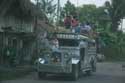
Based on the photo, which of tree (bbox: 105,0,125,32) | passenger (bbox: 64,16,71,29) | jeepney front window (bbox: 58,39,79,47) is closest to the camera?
jeepney front window (bbox: 58,39,79,47)

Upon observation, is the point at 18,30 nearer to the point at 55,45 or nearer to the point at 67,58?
the point at 55,45

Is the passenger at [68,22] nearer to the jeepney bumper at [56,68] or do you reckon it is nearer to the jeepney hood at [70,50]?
the jeepney hood at [70,50]

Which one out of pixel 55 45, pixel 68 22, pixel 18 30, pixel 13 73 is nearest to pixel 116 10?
pixel 18 30

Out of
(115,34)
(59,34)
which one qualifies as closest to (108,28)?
(115,34)

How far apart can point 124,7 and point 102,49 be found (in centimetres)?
660

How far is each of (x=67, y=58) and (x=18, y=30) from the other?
8.51 metres

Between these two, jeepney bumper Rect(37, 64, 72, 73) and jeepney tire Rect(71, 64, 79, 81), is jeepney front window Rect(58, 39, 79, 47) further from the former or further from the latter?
jeepney bumper Rect(37, 64, 72, 73)

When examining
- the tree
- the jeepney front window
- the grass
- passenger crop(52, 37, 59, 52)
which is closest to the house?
the grass

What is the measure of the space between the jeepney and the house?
3.09 m

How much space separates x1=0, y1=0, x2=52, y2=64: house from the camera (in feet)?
87.4

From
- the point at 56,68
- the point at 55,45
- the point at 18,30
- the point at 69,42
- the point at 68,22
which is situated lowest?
the point at 56,68

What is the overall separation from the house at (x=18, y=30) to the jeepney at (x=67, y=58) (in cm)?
309

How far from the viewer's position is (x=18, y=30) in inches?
1148

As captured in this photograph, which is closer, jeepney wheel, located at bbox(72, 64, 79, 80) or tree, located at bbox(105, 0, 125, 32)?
jeepney wheel, located at bbox(72, 64, 79, 80)
